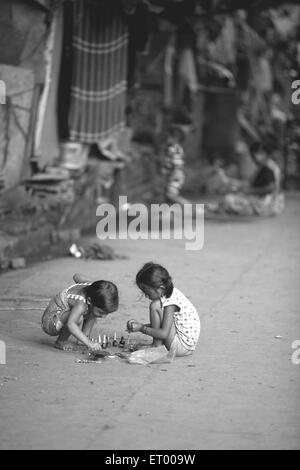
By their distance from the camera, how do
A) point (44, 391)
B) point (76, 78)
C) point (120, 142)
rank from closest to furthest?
1. point (44, 391)
2. point (76, 78)
3. point (120, 142)

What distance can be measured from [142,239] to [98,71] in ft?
8.23

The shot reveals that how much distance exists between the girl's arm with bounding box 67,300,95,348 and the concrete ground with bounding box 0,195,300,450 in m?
0.19

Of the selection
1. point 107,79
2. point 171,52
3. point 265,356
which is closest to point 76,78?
point 107,79

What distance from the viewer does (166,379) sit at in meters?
6.02

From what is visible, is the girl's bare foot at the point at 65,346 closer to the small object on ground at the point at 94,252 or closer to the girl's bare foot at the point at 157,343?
the girl's bare foot at the point at 157,343

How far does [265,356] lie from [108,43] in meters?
7.52

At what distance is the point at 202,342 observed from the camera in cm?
707

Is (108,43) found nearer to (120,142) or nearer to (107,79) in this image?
(107,79)

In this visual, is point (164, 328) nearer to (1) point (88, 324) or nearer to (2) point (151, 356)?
(2) point (151, 356)


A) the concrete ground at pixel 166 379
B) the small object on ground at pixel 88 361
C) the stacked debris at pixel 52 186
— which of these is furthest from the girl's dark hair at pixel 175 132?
the small object on ground at pixel 88 361

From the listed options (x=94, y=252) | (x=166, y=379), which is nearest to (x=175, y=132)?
(x=94, y=252)

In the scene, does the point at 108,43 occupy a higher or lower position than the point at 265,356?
higher

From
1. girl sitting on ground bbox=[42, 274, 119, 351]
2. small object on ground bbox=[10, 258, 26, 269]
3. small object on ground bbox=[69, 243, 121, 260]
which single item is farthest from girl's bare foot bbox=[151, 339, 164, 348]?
small object on ground bbox=[69, 243, 121, 260]

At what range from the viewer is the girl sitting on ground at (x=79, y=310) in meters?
6.35
